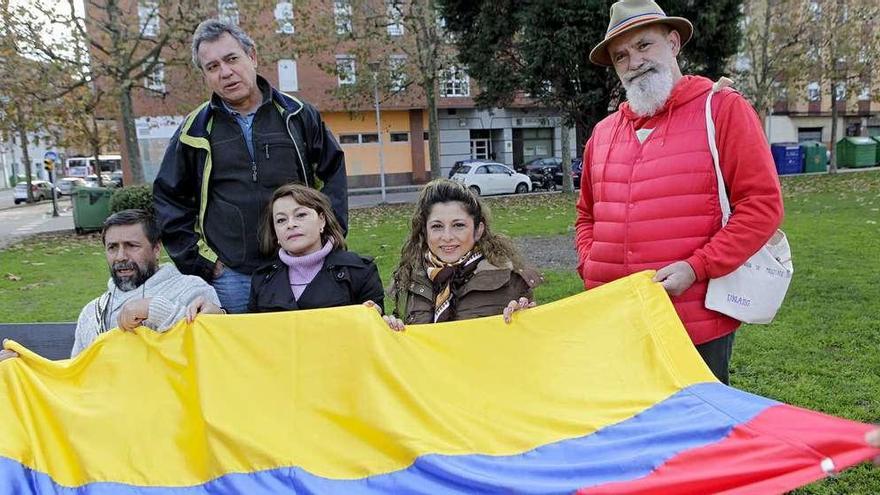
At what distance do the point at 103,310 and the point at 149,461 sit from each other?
3.52 ft

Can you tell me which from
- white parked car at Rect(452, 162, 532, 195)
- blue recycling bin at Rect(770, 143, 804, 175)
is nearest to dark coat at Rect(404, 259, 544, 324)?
white parked car at Rect(452, 162, 532, 195)

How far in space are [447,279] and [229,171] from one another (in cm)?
129

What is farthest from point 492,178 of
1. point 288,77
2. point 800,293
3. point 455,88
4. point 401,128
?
point 800,293

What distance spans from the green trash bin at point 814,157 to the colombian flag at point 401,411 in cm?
3860

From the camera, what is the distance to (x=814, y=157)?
36344mm

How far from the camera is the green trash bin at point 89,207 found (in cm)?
1800

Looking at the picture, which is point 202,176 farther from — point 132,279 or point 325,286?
point 325,286

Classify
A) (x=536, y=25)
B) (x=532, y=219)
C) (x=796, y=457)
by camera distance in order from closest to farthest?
(x=796, y=457)
(x=536, y=25)
(x=532, y=219)

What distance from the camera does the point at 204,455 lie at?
8.90 feet

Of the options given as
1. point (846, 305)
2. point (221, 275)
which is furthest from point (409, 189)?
point (221, 275)

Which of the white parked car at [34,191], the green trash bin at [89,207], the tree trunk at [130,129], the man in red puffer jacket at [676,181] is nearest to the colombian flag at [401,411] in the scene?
the man in red puffer jacket at [676,181]

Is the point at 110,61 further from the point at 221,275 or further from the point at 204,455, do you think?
the point at 204,455

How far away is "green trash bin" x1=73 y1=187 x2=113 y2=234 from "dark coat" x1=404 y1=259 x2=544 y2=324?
16.9 metres

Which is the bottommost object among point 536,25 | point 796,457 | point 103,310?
point 796,457
